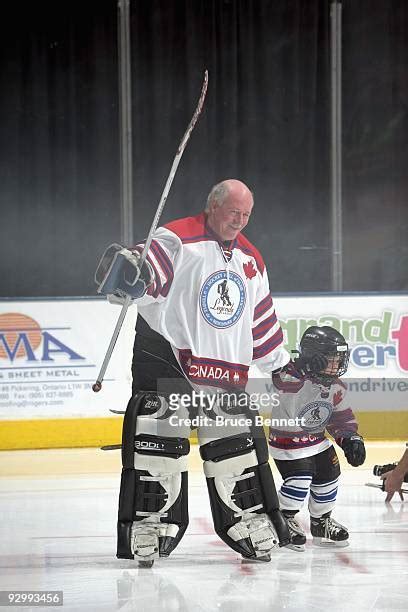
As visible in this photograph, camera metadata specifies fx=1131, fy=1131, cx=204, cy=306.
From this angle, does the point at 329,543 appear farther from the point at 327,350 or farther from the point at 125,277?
the point at 125,277

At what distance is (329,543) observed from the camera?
3.39m

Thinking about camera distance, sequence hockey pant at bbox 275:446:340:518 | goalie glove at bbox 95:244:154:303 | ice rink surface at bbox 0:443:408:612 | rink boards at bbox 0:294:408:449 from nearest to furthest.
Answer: ice rink surface at bbox 0:443:408:612 → goalie glove at bbox 95:244:154:303 → hockey pant at bbox 275:446:340:518 → rink boards at bbox 0:294:408:449

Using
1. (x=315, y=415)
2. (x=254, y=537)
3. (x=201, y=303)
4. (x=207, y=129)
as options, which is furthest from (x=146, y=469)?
(x=207, y=129)

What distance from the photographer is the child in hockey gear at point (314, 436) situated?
3.36 meters

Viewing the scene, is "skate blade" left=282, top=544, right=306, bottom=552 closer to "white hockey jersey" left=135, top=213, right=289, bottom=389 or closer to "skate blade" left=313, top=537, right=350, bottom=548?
"skate blade" left=313, top=537, right=350, bottom=548

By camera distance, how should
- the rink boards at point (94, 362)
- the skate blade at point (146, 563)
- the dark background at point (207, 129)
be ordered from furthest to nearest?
the dark background at point (207, 129), the rink boards at point (94, 362), the skate blade at point (146, 563)

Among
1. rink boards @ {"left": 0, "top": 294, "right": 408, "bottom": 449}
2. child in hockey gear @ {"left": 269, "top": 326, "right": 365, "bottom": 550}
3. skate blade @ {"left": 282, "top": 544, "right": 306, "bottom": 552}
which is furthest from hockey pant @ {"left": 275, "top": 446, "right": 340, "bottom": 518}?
rink boards @ {"left": 0, "top": 294, "right": 408, "bottom": 449}

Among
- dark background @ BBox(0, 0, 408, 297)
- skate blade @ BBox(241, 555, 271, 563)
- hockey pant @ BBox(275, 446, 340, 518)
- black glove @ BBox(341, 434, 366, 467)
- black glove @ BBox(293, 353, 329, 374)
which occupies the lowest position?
Result: skate blade @ BBox(241, 555, 271, 563)

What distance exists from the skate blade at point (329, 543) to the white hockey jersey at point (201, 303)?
58cm

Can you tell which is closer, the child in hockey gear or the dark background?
the child in hockey gear

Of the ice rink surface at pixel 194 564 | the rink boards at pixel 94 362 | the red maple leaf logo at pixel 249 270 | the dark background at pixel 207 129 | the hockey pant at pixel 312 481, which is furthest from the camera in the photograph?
the dark background at pixel 207 129

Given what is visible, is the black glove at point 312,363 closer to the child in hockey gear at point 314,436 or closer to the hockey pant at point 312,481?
the child in hockey gear at point 314,436

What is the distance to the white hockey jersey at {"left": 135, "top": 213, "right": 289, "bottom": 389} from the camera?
121 inches

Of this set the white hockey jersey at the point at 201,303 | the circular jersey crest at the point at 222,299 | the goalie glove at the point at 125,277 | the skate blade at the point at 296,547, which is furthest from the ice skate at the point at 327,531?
the goalie glove at the point at 125,277
